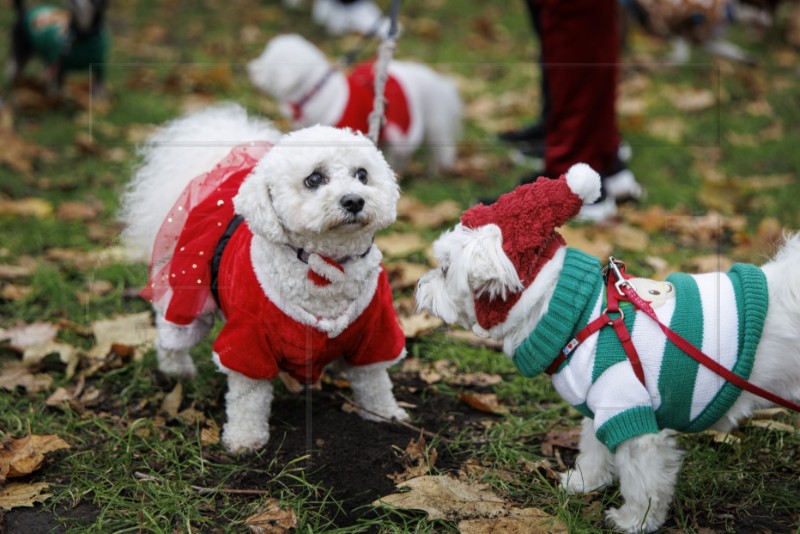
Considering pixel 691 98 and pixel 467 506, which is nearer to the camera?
pixel 467 506

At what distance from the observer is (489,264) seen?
6.44ft

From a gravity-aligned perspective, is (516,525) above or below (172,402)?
above

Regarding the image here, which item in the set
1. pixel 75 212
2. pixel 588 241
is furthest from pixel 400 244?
pixel 75 212

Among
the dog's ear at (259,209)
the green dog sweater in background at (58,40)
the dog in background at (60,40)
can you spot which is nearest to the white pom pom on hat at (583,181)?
the dog's ear at (259,209)

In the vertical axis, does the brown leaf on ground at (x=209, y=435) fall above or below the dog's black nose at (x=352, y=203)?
below

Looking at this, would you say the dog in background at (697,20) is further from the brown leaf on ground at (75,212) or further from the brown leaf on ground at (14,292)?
the brown leaf on ground at (14,292)

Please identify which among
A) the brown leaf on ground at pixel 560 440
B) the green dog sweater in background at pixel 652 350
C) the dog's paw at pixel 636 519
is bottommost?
the brown leaf on ground at pixel 560 440

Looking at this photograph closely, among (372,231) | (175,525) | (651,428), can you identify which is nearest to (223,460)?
(175,525)

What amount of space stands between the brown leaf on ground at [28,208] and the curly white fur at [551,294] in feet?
9.88

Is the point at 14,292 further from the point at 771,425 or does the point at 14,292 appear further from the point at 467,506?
the point at 771,425

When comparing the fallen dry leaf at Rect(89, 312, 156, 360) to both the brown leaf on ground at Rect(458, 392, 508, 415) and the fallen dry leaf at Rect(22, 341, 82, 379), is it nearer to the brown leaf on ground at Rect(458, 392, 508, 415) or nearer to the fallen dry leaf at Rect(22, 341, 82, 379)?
the fallen dry leaf at Rect(22, 341, 82, 379)

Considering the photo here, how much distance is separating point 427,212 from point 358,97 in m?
0.88

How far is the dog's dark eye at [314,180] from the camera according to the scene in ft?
7.41

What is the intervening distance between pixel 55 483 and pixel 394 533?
1.03 m
